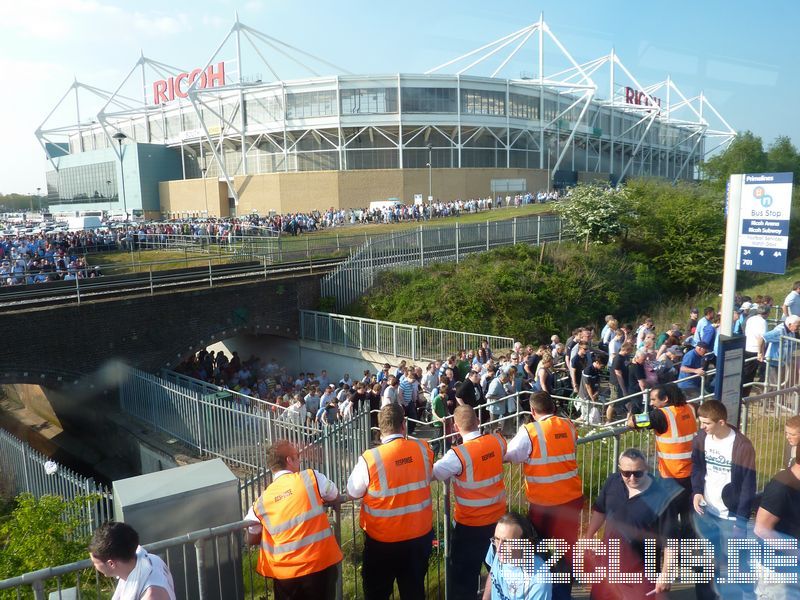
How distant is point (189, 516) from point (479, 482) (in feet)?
6.51

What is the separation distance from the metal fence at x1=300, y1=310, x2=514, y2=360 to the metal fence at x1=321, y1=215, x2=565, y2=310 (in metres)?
1.46

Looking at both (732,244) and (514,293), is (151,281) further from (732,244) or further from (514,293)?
(732,244)

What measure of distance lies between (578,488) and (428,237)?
19.0 metres

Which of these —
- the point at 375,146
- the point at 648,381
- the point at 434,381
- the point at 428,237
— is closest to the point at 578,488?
the point at 648,381

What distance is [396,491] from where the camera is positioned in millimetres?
4117

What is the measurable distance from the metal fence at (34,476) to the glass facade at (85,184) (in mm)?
59344

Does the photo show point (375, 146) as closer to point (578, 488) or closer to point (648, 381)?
point (648, 381)

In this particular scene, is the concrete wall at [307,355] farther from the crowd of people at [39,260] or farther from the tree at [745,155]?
the tree at [745,155]

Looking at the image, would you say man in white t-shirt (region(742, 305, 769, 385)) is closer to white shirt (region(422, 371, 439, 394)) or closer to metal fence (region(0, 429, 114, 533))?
white shirt (region(422, 371, 439, 394))

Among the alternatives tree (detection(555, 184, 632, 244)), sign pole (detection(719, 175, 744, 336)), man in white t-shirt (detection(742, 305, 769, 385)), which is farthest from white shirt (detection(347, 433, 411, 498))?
tree (detection(555, 184, 632, 244))

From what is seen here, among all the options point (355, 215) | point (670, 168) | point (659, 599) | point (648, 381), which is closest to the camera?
point (659, 599)

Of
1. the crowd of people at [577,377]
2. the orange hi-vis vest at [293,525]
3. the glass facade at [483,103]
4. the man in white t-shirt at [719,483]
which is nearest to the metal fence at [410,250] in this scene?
the crowd of people at [577,377]

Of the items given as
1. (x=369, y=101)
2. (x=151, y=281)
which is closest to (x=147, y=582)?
(x=151, y=281)

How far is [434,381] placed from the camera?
1393cm
